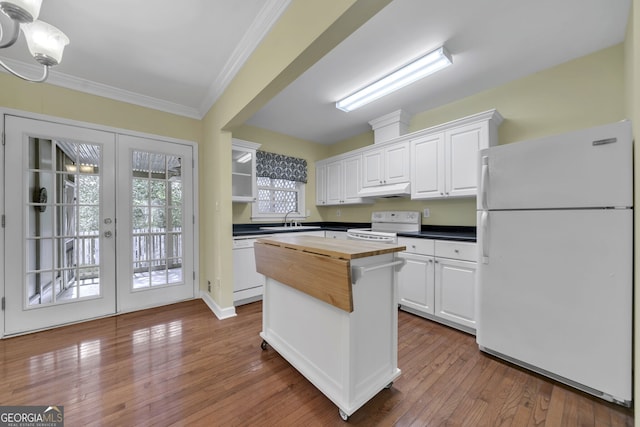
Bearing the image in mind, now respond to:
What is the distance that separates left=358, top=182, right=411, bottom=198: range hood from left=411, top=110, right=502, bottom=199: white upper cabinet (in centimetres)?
9

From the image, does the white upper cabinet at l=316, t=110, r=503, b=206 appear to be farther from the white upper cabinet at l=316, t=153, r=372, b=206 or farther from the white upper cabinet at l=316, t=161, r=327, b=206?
the white upper cabinet at l=316, t=161, r=327, b=206

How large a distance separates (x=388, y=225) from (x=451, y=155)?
1.24 m

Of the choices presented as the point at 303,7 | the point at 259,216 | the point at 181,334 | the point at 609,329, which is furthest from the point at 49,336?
the point at 609,329

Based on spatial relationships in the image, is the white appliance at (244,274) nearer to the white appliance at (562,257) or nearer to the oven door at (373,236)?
the oven door at (373,236)

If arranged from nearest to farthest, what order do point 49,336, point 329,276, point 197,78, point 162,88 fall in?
point 329,276, point 49,336, point 197,78, point 162,88

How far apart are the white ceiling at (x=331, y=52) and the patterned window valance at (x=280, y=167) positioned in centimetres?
112

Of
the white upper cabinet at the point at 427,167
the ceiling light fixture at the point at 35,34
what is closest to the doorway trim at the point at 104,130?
the ceiling light fixture at the point at 35,34

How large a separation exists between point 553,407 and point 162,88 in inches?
165

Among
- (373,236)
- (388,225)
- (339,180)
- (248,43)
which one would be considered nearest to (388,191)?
(388,225)

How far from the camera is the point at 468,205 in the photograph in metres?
2.81

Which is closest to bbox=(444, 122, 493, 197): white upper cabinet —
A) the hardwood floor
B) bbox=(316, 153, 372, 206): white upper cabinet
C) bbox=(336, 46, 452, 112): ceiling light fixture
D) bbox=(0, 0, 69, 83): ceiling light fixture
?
bbox=(336, 46, 452, 112): ceiling light fixture

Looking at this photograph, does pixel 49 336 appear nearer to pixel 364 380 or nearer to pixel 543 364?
pixel 364 380

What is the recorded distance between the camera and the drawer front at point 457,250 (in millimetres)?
2246

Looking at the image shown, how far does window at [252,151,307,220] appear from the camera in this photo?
385 cm
